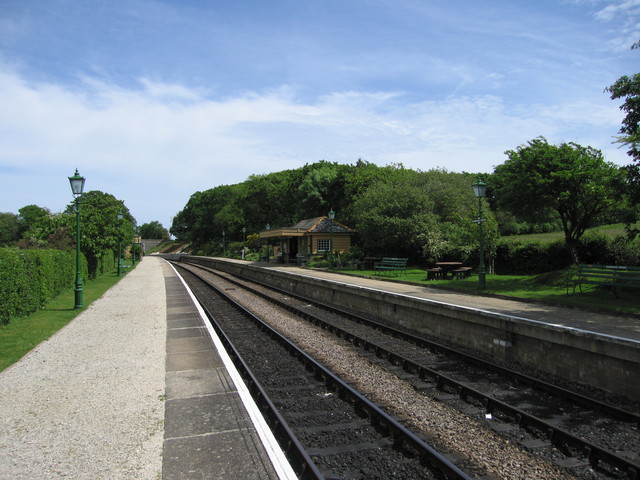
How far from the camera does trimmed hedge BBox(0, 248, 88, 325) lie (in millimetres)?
11961

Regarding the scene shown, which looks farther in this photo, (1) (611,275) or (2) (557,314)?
(1) (611,275)

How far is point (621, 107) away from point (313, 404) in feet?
41.2

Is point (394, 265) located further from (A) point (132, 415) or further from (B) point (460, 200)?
(A) point (132, 415)

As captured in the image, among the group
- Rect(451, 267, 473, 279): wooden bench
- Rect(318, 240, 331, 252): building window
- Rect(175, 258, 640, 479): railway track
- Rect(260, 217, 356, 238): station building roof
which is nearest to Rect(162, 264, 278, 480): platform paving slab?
Rect(175, 258, 640, 479): railway track

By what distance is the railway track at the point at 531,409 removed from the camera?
15.9 ft

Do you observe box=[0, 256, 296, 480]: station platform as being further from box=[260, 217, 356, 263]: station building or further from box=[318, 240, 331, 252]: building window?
box=[318, 240, 331, 252]: building window

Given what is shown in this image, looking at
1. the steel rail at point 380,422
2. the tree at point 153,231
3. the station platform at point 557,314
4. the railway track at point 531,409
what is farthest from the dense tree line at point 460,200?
the tree at point 153,231

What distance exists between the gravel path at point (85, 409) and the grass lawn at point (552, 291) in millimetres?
10429

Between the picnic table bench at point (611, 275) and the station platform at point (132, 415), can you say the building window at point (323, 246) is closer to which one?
the picnic table bench at point (611, 275)

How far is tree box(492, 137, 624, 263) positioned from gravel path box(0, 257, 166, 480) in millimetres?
14371

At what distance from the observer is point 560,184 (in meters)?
16.9

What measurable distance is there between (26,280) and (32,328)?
99.2 inches

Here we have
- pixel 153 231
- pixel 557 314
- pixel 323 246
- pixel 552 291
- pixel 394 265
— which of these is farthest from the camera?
pixel 153 231

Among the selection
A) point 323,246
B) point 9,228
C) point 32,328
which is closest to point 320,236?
point 323,246
